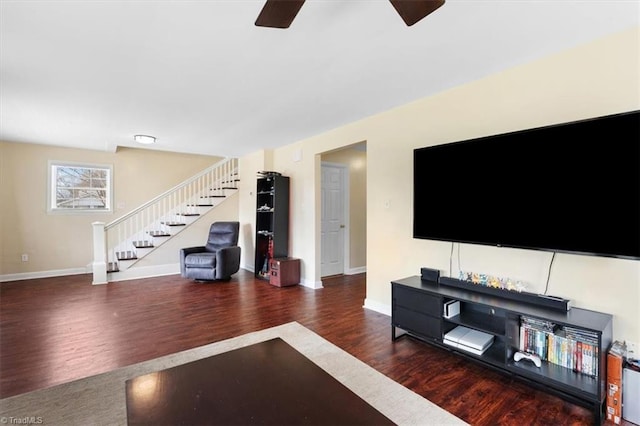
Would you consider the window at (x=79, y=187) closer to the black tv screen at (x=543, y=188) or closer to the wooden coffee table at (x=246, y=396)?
the wooden coffee table at (x=246, y=396)

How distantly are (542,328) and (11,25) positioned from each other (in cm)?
414

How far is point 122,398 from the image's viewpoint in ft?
6.46

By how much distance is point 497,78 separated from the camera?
258 cm

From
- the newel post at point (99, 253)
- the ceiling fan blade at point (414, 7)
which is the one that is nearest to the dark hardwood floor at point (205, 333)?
the newel post at point (99, 253)

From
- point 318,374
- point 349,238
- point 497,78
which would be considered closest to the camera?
point 318,374

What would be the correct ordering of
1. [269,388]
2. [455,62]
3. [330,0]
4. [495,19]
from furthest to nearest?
[455,62], [495,19], [330,0], [269,388]

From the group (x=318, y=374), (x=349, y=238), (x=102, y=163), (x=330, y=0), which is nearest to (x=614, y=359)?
(x=318, y=374)

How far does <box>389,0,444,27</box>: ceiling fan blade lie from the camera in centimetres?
134

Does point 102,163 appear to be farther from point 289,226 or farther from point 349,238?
point 349,238

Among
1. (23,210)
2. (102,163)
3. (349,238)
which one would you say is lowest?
(349,238)

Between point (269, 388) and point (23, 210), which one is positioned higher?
point (23, 210)

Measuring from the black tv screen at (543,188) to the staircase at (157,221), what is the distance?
5104 millimetres

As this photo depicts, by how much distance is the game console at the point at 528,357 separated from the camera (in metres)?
2.03

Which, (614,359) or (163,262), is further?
(163,262)
